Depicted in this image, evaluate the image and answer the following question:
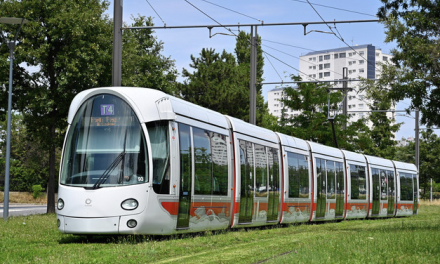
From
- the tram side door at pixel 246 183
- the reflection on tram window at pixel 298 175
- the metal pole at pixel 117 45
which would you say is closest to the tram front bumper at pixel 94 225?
the tram side door at pixel 246 183

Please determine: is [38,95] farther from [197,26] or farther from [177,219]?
[177,219]

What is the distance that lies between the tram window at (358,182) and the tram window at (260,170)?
10.2 meters

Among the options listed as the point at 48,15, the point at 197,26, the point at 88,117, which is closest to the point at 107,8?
the point at 48,15

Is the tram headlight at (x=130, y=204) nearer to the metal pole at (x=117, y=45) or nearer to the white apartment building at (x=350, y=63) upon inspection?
the metal pole at (x=117, y=45)

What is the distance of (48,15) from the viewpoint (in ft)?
91.1

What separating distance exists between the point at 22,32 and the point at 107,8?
5.00 metres

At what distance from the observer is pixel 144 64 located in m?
40.6

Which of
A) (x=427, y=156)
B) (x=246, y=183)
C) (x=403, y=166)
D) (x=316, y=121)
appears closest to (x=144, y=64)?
(x=316, y=121)

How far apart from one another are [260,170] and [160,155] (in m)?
6.07

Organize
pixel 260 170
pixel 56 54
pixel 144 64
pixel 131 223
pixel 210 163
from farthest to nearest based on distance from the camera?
1. pixel 144 64
2. pixel 56 54
3. pixel 260 170
4. pixel 210 163
5. pixel 131 223

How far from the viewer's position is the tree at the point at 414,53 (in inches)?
703

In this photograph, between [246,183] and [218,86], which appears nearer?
[246,183]

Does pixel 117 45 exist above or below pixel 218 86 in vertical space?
below

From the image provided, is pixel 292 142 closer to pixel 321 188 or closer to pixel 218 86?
pixel 321 188
